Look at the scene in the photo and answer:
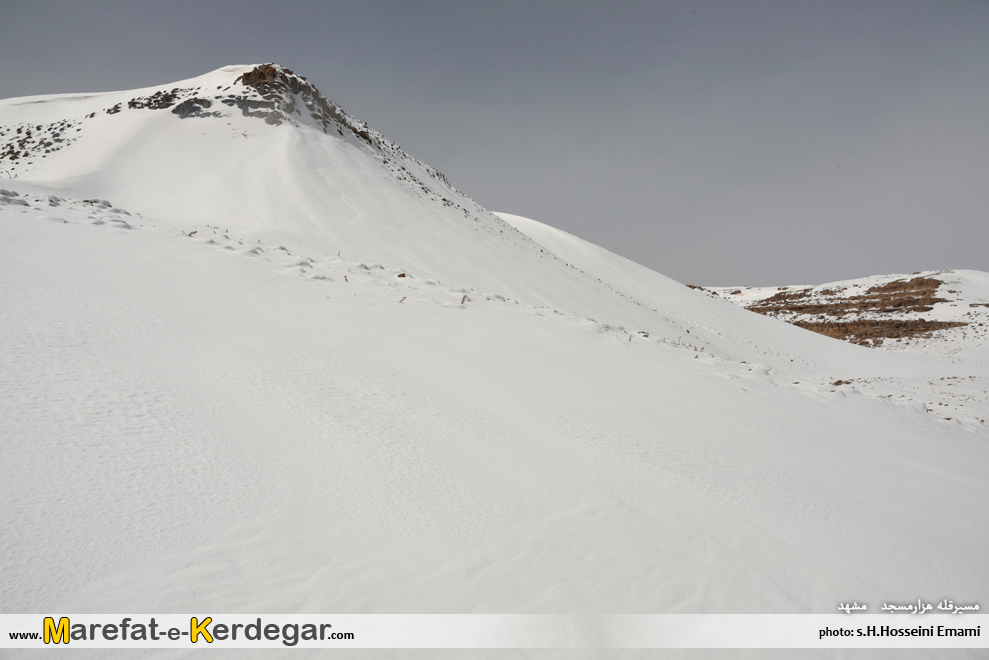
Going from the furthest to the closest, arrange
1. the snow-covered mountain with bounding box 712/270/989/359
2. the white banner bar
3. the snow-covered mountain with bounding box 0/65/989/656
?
→ 1. the snow-covered mountain with bounding box 712/270/989/359
2. the snow-covered mountain with bounding box 0/65/989/656
3. the white banner bar

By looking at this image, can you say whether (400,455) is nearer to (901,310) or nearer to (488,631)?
(488,631)

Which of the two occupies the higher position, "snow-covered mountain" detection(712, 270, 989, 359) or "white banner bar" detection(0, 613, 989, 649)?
"snow-covered mountain" detection(712, 270, 989, 359)

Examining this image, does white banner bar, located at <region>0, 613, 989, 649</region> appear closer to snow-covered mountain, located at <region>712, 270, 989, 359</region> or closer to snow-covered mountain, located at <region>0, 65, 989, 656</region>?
snow-covered mountain, located at <region>0, 65, 989, 656</region>

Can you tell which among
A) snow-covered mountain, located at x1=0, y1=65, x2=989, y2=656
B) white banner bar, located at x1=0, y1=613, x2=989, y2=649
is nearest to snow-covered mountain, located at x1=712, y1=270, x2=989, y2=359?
snow-covered mountain, located at x1=0, y1=65, x2=989, y2=656

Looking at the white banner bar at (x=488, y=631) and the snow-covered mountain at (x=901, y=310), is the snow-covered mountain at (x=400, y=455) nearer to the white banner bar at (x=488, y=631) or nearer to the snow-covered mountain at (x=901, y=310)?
the white banner bar at (x=488, y=631)

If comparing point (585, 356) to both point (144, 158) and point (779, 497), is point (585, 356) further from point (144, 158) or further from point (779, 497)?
point (144, 158)

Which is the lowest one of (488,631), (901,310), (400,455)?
(488,631)

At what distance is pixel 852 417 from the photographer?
4000 mm

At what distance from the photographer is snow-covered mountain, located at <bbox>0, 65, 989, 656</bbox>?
1429 millimetres

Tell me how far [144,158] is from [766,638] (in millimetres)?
14647

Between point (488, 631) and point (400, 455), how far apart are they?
97 cm

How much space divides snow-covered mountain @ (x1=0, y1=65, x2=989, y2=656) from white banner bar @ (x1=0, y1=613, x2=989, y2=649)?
0.04m

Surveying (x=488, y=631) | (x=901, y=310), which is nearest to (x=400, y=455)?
(x=488, y=631)

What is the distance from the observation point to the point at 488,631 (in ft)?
4.30
